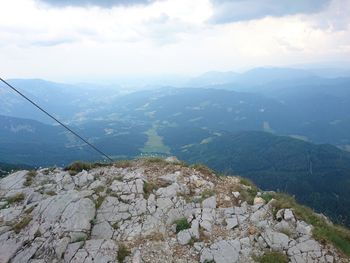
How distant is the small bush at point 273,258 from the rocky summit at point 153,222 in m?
0.04

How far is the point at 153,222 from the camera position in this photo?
1711cm

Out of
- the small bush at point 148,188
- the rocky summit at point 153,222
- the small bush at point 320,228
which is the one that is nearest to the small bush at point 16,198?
the rocky summit at point 153,222

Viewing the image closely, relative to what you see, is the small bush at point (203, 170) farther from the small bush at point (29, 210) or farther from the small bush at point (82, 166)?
the small bush at point (29, 210)

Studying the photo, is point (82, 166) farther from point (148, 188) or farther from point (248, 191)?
point (248, 191)

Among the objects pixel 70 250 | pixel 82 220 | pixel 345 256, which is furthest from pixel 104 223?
pixel 345 256

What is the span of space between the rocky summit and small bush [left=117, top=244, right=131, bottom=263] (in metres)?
0.04

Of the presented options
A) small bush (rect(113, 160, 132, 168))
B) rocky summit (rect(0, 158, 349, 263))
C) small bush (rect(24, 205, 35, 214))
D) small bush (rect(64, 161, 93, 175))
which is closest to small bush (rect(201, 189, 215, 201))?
rocky summit (rect(0, 158, 349, 263))

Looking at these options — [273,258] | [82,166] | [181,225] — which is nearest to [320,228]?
[273,258]

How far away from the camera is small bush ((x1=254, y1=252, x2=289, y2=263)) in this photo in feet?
46.4

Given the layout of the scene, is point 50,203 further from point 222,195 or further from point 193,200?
point 222,195

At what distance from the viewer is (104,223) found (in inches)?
679

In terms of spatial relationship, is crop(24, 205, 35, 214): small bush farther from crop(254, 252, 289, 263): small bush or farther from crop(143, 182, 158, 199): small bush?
crop(254, 252, 289, 263): small bush

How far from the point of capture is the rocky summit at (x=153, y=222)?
1507 cm

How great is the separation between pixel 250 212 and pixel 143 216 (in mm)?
5519
